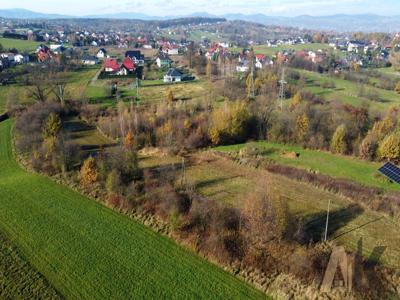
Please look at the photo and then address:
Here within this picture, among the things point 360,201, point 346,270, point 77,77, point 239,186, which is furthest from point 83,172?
point 77,77

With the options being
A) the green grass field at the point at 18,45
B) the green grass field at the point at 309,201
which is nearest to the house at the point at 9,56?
the green grass field at the point at 18,45

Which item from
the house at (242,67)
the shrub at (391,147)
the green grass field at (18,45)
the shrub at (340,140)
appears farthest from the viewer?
the green grass field at (18,45)

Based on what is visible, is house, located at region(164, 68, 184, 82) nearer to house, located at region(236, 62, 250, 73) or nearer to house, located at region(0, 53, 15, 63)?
house, located at region(236, 62, 250, 73)

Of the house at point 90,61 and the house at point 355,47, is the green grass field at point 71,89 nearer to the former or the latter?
the house at point 90,61

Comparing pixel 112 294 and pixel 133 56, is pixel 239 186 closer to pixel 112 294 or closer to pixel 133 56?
pixel 112 294

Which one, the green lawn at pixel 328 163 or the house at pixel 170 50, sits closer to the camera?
the green lawn at pixel 328 163

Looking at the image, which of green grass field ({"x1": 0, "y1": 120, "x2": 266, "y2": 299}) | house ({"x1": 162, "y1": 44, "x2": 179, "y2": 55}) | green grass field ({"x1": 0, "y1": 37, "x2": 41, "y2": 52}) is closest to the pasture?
green grass field ({"x1": 0, "y1": 120, "x2": 266, "y2": 299})
